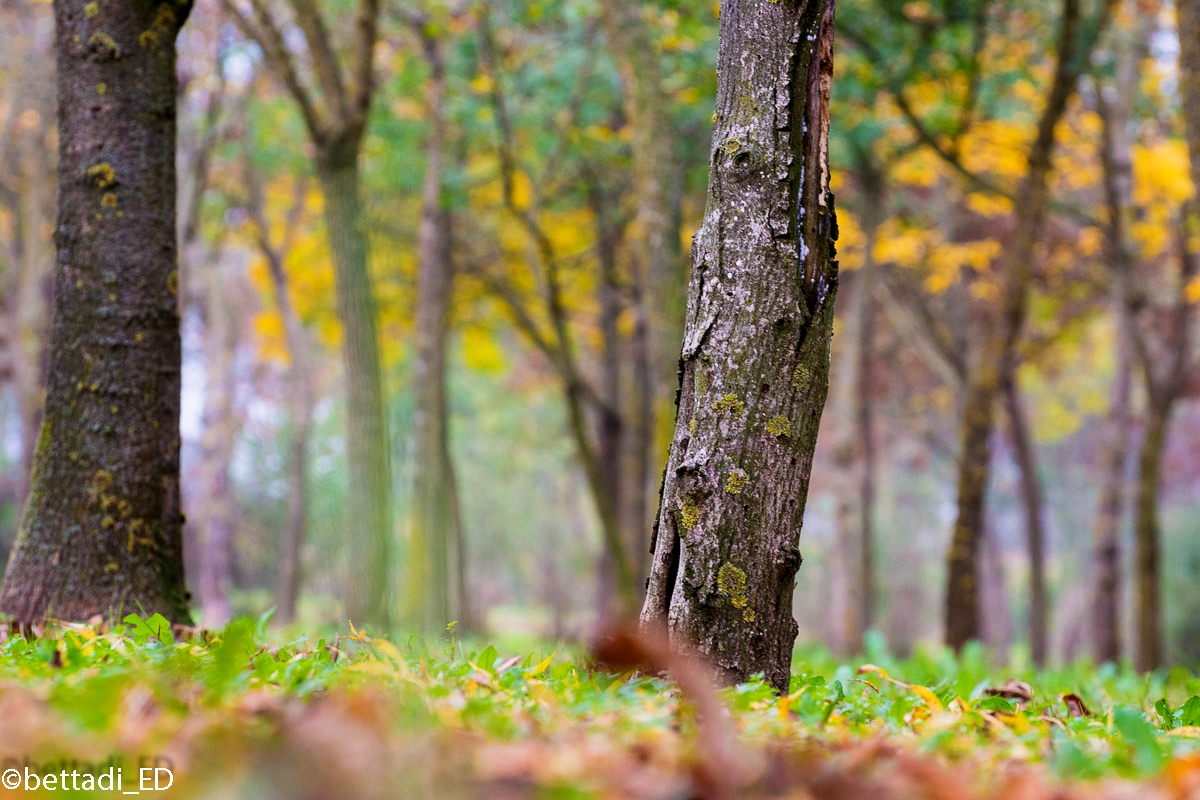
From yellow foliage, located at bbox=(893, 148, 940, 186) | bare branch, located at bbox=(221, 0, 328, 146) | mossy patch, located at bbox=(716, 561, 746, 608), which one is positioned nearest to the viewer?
mossy patch, located at bbox=(716, 561, 746, 608)

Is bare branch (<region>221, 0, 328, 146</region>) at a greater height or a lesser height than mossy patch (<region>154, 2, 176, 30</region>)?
greater

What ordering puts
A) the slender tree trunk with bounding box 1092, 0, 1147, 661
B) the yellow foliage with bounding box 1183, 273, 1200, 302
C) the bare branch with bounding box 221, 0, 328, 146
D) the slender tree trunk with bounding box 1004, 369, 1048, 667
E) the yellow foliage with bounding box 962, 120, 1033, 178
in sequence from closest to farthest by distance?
the bare branch with bounding box 221, 0, 328, 146
the yellow foliage with bounding box 1183, 273, 1200, 302
the slender tree trunk with bounding box 1092, 0, 1147, 661
the yellow foliage with bounding box 962, 120, 1033, 178
the slender tree trunk with bounding box 1004, 369, 1048, 667

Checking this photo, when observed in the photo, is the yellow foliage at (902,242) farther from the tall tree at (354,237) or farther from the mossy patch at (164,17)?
the mossy patch at (164,17)

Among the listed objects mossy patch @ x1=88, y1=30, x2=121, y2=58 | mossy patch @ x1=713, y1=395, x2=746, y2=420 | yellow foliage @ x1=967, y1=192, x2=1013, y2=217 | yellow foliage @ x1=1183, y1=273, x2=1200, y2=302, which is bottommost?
mossy patch @ x1=713, y1=395, x2=746, y2=420

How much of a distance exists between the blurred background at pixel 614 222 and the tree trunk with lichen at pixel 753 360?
4.48m

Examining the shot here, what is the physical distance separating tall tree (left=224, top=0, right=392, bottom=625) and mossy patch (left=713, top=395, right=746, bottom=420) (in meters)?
4.19

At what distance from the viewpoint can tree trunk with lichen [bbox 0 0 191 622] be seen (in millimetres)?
3705

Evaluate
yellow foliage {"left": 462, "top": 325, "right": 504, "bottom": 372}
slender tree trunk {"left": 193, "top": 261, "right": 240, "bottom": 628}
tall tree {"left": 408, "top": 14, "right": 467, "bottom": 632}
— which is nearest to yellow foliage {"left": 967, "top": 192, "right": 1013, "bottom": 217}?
tall tree {"left": 408, "top": 14, "right": 467, "bottom": 632}

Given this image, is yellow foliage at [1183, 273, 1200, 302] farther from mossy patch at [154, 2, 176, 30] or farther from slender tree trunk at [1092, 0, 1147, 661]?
mossy patch at [154, 2, 176, 30]

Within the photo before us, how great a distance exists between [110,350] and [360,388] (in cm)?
318

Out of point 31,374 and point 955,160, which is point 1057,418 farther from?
point 31,374

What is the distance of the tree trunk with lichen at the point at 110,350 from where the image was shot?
3705 mm

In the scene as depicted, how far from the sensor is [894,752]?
6.25 feet

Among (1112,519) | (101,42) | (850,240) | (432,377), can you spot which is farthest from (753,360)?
(850,240)
